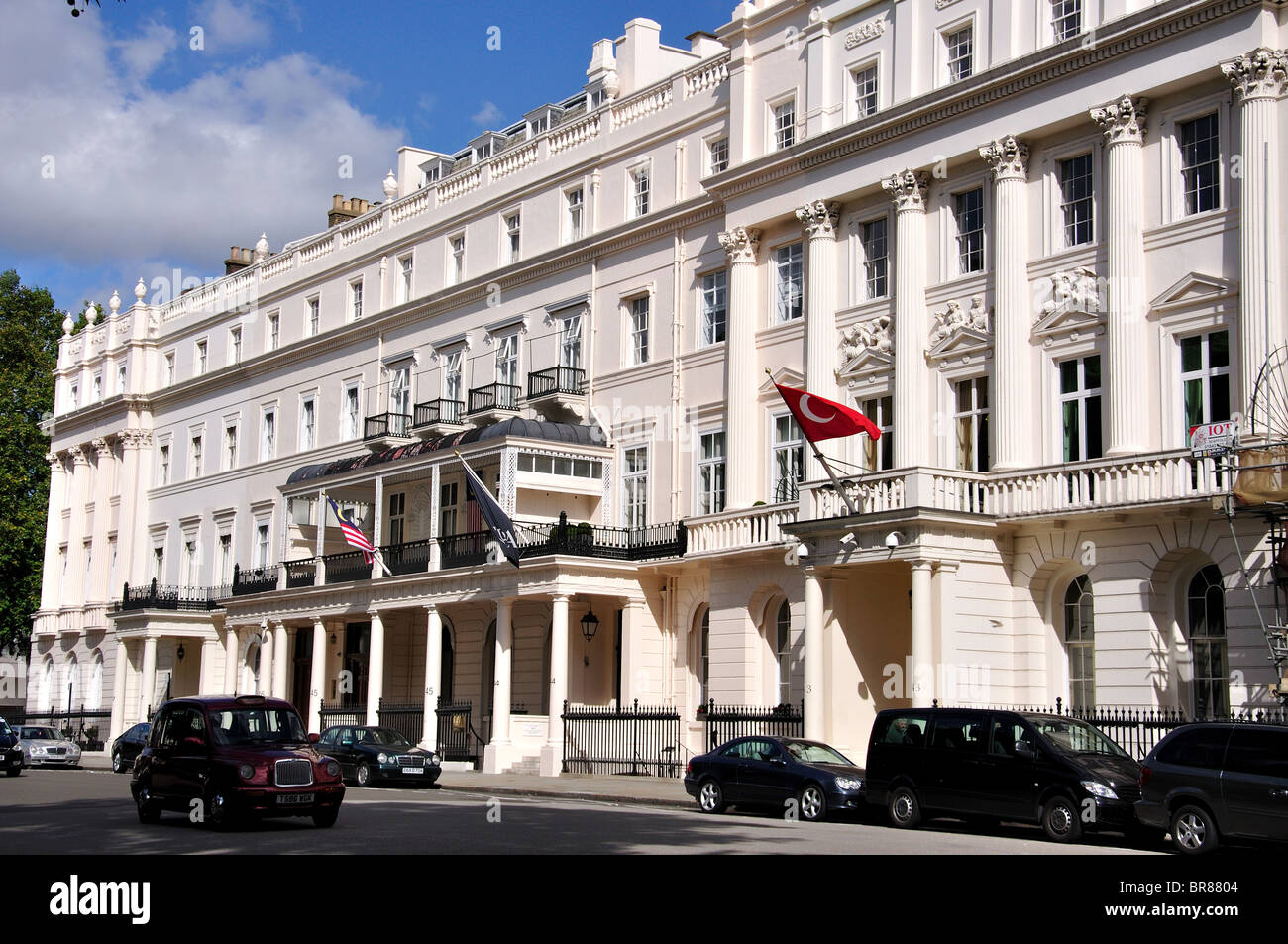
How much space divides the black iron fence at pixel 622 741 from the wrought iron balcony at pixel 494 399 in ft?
31.0

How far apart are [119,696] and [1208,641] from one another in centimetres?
4385

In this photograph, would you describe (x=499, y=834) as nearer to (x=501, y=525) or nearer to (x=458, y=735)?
(x=501, y=525)

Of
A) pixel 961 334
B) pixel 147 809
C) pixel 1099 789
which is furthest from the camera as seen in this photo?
pixel 961 334

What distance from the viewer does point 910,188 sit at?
31.1m

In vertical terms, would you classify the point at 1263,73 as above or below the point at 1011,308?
above

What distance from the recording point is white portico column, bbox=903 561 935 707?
26797mm

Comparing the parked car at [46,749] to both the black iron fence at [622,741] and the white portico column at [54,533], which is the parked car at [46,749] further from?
the white portico column at [54,533]

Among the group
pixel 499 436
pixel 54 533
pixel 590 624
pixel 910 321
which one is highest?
pixel 910 321

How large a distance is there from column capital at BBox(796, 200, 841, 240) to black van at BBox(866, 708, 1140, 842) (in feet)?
46.1

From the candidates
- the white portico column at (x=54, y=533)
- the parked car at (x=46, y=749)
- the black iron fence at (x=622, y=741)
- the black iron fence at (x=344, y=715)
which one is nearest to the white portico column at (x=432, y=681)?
the black iron fence at (x=344, y=715)

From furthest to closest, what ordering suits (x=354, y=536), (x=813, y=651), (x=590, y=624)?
Result: (x=354, y=536), (x=590, y=624), (x=813, y=651)

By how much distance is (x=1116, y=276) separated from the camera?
26.9 metres

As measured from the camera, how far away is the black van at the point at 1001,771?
19062 millimetres

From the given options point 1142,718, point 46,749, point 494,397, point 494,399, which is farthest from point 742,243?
point 46,749
